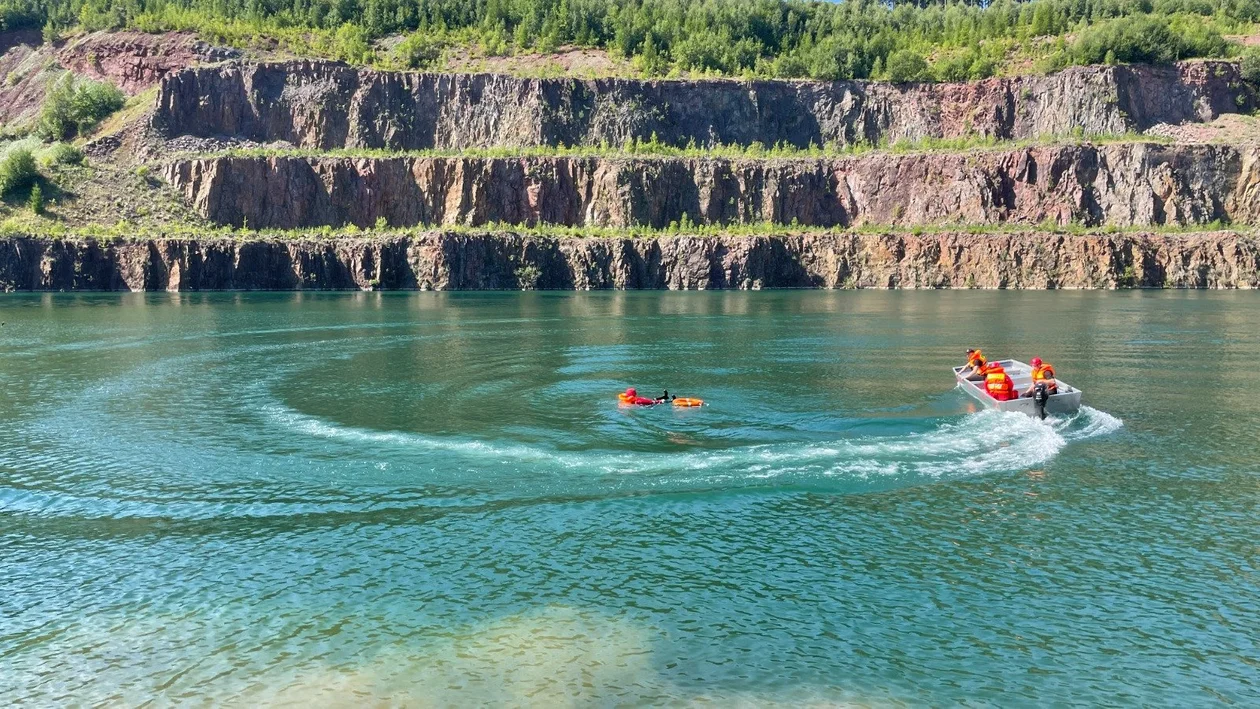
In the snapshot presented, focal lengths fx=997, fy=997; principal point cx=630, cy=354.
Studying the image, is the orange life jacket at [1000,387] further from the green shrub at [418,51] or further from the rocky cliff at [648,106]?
the green shrub at [418,51]

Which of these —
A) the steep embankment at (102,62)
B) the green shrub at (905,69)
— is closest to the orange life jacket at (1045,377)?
the green shrub at (905,69)

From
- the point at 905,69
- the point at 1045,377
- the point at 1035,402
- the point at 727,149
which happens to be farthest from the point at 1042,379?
the point at 905,69

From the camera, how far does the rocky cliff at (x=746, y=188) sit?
389 feet

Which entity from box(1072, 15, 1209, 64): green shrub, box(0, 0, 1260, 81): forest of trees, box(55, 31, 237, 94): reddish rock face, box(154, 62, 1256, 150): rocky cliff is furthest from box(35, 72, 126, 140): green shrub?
box(1072, 15, 1209, 64): green shrub

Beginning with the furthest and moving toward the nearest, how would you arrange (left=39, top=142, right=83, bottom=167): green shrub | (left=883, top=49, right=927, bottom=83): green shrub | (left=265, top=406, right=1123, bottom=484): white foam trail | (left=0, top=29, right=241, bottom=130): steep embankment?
(left=0, top=29, right=241, bottom=130): steep embankment < (left=883, top=49, right=927, bottom=83): green shrub < (left=39, top=142, right=83, bottom=167): green shrub < (left=265, top=406, right=1123, bottom=484): white foam trail

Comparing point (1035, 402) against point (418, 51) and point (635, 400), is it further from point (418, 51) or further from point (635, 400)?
point (418, 51)

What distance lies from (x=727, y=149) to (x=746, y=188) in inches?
407

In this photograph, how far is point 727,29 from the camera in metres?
159

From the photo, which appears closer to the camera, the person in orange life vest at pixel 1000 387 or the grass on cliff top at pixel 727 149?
the person in orange life vest at pixel 1000 387

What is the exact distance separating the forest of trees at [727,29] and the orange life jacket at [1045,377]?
117 meters

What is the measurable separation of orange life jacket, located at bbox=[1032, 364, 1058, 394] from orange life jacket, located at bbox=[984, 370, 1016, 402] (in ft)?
2.88

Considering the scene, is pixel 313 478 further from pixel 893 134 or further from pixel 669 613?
pixel 893 134

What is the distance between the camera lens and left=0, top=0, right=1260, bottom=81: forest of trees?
142m

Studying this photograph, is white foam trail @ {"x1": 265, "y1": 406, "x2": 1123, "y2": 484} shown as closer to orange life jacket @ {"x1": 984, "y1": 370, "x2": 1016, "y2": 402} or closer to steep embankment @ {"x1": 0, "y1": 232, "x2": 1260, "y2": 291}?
orange life jacket @ {"x1": 984, "y1": 370, "x2": 1016, "y2": 402}
